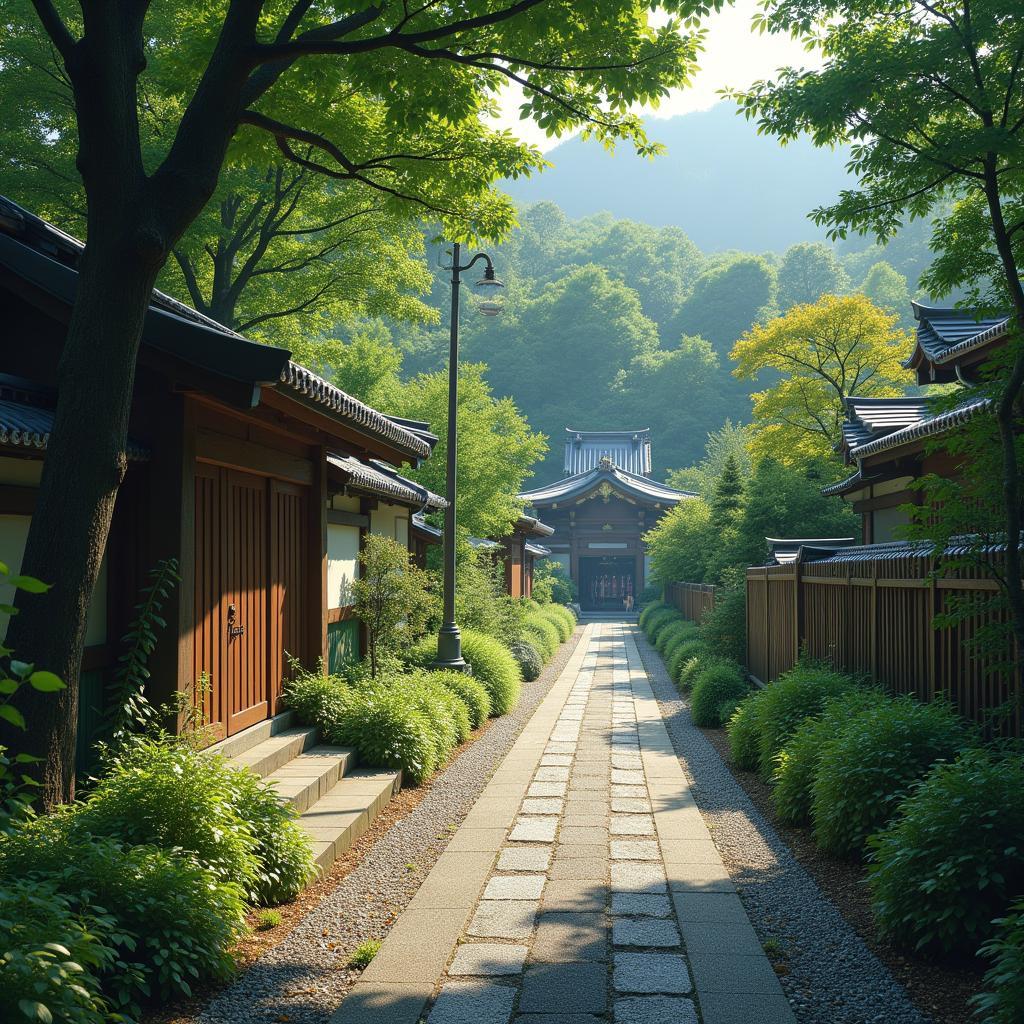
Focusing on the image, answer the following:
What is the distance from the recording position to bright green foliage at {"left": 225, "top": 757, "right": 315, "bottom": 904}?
5.02 m

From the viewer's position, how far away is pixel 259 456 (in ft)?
25.4

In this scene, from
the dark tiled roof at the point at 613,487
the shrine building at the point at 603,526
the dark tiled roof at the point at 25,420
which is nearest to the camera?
the dark tiled roof at the point at 25,420

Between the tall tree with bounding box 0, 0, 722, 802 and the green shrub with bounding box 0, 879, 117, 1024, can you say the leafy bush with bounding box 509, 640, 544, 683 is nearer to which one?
the tall tree with bounding box 0, 0, 722, 802

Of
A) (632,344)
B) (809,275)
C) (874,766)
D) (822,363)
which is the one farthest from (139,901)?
(809,275)

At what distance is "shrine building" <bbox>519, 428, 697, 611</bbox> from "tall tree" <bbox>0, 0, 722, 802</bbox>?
32.2 m

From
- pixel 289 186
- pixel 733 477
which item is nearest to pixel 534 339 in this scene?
pixel 733 477

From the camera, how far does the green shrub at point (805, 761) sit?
6.73 meters

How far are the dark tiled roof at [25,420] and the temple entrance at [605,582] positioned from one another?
1422 inches

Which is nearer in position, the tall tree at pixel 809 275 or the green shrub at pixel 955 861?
the green shrub at pixel 955 861

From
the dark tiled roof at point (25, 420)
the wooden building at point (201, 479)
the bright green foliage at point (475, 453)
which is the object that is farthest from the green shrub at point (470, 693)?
the bright green foliage at point (475, 453)

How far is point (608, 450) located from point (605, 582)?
39.4 ft

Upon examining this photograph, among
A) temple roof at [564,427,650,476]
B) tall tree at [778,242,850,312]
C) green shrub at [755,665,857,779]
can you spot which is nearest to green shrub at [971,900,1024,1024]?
green shrub at [755,665,857,779]

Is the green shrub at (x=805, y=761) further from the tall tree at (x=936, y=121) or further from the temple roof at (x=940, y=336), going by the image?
the temple roof at (x=940, y=336)

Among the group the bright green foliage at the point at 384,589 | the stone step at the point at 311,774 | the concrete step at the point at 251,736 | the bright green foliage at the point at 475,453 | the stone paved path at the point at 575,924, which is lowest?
the stone paved path at the point at 575,924
